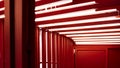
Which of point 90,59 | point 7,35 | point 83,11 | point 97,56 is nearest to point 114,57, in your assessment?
point 97,56

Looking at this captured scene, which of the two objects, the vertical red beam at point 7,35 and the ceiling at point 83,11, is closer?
the vertical red beam at point 7,35

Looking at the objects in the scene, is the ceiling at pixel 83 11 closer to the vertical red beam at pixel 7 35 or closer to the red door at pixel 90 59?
the vertical red beam at pixel 7 35

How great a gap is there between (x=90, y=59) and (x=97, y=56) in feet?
1.00

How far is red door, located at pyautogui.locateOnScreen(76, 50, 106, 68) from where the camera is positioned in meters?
6.45

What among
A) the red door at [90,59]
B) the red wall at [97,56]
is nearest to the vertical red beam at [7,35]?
the red wall at [97,56]

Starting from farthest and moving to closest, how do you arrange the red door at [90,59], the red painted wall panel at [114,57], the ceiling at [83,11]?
1. the red door at [90,59]
2. the red painted wall panel at [114,57]
3. the ceiling at [83,11]

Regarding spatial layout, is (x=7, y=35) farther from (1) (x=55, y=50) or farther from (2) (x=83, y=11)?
(1) (x=55, y=50)

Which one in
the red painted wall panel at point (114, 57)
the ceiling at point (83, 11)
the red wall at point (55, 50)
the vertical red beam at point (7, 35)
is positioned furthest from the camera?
the red painted wall panel at point (114, 57)

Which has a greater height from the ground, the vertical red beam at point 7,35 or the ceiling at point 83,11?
the ceiling at point 83,11

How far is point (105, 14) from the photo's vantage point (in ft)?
10.4

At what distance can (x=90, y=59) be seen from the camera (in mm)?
6699

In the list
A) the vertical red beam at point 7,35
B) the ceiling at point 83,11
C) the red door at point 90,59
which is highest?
the ceiling at point 83,11

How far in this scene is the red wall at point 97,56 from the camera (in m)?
6.19

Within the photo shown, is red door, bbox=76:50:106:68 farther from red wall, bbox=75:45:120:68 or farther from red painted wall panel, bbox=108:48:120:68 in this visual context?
red painted wall panel, bbox=108:48:120:68
